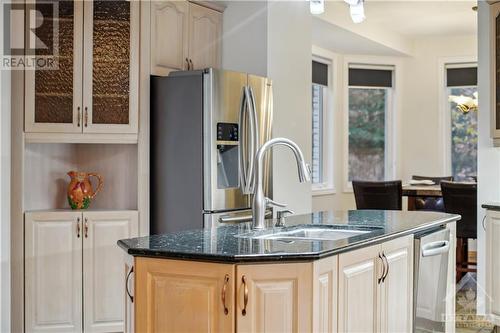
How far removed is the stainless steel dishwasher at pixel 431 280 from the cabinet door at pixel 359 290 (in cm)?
49

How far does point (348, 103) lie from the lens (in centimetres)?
819

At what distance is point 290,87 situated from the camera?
16.0 feet

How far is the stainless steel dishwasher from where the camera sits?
312 cm

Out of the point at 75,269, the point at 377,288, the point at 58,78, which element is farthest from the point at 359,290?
the point at 58,78

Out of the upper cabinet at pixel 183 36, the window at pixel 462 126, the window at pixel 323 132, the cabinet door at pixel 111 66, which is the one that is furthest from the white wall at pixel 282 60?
the window at pixel 462 126

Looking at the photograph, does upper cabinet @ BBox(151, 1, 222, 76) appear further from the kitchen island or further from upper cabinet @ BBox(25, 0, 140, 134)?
the kitchen island

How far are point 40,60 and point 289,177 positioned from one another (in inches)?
76.1

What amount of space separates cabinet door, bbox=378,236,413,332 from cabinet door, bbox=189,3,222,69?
7.28ft

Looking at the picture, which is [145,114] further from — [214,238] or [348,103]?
[348,103]

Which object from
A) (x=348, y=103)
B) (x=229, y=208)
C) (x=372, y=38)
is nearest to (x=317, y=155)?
(x=348, y=103)

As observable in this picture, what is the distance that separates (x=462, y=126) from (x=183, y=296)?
6.70m

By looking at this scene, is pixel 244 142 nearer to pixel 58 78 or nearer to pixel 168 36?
pixel 168 36

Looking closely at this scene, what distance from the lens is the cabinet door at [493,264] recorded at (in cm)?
438

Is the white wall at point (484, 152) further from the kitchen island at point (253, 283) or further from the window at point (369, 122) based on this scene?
the window at point (369, 122)
